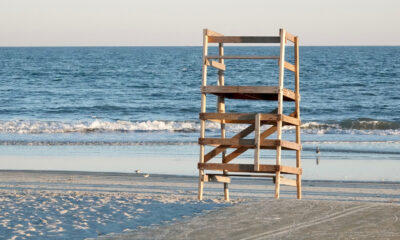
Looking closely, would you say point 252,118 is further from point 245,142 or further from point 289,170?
point 289,170

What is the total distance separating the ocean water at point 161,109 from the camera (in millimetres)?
18000

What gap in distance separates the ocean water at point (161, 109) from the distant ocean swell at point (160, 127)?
0.04 meters

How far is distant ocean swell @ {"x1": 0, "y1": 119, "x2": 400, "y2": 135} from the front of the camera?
24469 millimetres

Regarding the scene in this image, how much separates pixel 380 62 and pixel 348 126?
37.2 m

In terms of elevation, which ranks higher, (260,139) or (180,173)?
(260,139)

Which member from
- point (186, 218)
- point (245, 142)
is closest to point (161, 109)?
point (245, 142)

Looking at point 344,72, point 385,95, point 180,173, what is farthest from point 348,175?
point 344,72

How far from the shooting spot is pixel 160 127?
26.2 metres

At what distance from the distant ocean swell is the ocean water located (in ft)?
0.12

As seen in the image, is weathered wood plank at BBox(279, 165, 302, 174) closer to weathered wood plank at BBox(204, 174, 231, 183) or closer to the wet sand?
weathered wood plank at BBox(204, 174, 231, 183)

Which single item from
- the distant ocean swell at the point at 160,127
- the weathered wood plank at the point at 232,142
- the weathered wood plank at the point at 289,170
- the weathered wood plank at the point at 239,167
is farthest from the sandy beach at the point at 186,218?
the distant ocean swell at the point at 160,127

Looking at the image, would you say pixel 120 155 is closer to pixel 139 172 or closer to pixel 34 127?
pixel 139 172

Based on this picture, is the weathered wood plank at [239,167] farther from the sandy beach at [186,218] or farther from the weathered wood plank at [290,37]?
the weathered wood plank at [290,37]

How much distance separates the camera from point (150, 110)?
33.5 meters
